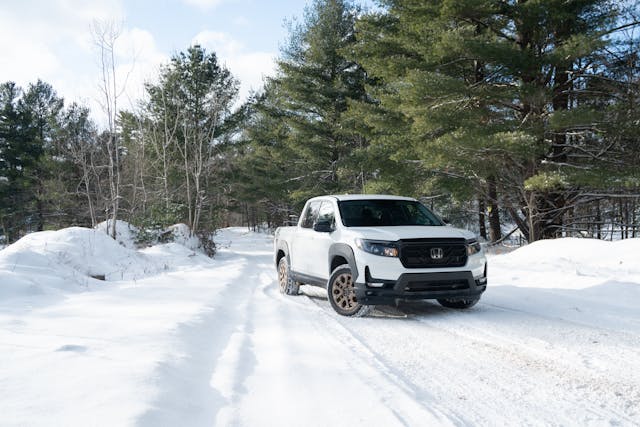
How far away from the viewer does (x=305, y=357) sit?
4.30 m

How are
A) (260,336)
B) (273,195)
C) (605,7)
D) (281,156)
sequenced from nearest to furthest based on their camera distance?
1. (260,336)
2. (605,7)
3. (281,156)
4. (273,195)

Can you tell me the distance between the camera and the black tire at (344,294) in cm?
637

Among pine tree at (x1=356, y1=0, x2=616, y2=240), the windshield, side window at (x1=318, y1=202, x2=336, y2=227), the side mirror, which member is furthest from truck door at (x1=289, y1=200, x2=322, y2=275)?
pine tree at (x1=356, y1=0, x2=616, y2=240)

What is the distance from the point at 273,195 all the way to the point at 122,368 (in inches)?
1324

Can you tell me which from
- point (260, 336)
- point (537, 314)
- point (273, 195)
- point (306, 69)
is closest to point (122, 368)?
point (260, 336)

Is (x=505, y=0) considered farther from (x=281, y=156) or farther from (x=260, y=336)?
(x=281, y=156)

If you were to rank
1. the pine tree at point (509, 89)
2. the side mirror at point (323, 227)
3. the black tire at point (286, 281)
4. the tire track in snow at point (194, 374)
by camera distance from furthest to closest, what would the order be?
the pine tree at point (509, 89) < the black tire at point (286, 281) < the side mirror at point (323, 227) < the tire track in snow at point (194, 374)

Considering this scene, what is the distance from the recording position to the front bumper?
19.4 feet

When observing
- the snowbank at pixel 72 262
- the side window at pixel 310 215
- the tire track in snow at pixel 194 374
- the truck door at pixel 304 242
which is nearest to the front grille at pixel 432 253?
the truck door at pixel 304 242

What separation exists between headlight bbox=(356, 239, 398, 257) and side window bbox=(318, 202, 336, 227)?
114 cm

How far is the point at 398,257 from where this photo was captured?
5.97 meters

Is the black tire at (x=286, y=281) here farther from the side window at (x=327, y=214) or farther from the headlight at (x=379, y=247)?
the headlight at (x=379, y=247)

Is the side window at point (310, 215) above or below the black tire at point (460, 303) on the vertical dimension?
above

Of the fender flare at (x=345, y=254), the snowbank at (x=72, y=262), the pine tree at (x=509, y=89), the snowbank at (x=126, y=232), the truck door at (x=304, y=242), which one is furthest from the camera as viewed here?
the snowbank at (x=126, y=232)
